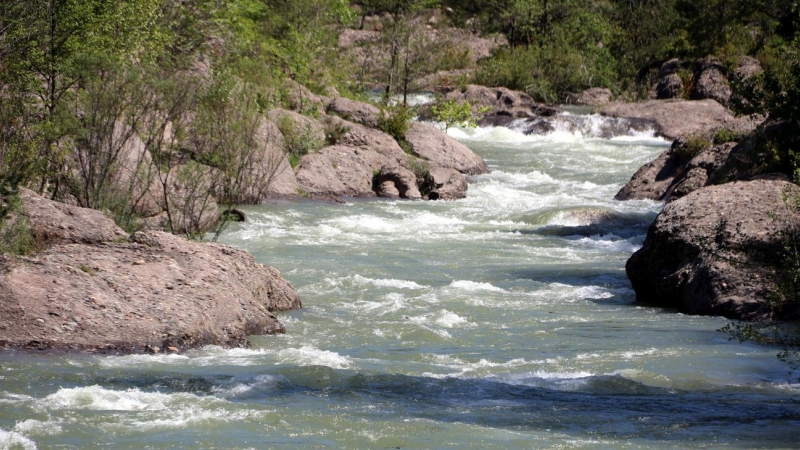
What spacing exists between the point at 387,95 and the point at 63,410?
75.8 ft

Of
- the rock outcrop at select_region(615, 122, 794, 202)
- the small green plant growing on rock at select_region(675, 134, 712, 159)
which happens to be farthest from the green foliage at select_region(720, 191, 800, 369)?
the small green plant growing on rock at select_region(675, 134, 712, 159)

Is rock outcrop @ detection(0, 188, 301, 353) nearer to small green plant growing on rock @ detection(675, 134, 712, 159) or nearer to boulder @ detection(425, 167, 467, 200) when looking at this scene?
boulder @ detection(425, 167, 467, 200)

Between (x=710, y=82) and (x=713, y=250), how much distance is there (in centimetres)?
2624

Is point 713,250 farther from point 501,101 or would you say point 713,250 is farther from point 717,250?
point 501,101

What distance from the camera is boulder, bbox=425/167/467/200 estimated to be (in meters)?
23.1

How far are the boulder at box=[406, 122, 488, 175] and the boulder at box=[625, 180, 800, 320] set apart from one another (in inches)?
447

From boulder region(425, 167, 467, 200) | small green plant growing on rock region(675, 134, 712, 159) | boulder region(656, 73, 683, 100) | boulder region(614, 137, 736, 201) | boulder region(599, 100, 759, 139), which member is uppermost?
boulder region(656, 73, 683, 100)

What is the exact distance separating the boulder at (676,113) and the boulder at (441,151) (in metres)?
8.50

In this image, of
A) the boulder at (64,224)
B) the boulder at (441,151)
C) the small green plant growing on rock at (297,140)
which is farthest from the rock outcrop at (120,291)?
the boulder at (441,151)

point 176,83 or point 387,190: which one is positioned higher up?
point 176,83

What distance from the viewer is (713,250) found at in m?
13.2

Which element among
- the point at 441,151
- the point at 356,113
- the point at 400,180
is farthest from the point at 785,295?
the point at 356,113

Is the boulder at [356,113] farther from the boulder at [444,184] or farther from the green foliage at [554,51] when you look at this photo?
the green foliage at [554,51]

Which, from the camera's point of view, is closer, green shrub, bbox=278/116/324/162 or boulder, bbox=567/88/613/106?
green shrub, bbox=278/116/324/162
